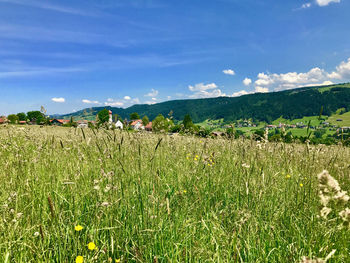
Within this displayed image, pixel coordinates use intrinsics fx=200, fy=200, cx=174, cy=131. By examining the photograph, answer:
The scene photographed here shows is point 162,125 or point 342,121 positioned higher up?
point 162,125

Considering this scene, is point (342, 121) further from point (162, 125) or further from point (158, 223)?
point (158, 223)

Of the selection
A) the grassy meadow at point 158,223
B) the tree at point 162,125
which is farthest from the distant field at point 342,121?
the tree at point 162,125

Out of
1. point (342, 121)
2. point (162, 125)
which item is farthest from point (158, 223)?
point (342, 121)

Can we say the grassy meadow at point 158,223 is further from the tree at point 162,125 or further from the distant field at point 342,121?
the tree at point 162,125

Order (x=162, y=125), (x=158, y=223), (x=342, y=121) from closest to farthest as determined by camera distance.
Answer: (x=158, y=223)
(x=162, y=125)
(x=342, y=121)

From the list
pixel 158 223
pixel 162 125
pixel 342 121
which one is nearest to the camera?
pixel 158 223

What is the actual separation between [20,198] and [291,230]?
133 inches

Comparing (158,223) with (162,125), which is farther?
(162,125)

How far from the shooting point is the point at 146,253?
73.1 inches

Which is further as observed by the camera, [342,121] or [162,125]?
[342,121]

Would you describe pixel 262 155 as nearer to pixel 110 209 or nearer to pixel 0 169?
pixel 110 209

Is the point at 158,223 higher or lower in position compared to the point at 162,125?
lower

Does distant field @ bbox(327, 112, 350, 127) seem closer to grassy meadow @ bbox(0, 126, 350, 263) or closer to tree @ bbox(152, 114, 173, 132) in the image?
grassy meadow @ bbox(0, 126, 350, 263)

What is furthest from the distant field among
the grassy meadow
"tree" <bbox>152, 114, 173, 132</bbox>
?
"tree" <bbox>152, 114, 173, 132</bbox>
